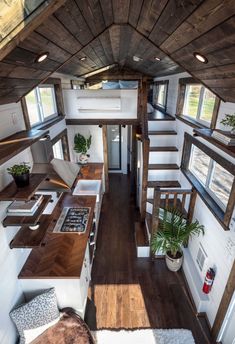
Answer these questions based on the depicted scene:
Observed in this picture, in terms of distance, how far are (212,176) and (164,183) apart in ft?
4.14

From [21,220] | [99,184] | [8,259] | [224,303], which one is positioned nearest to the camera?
[21,220]

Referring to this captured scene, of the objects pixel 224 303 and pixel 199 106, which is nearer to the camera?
pixel 224 303

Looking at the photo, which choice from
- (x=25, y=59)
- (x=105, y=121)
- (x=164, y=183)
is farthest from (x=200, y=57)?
(x=105, y=121)

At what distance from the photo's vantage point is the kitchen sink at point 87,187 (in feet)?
14.1

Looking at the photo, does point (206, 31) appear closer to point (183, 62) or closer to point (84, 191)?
point (183, 62)

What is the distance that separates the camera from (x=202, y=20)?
130cm

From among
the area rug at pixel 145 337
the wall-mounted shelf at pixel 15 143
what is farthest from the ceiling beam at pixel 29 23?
the area rug at pixel 145 337

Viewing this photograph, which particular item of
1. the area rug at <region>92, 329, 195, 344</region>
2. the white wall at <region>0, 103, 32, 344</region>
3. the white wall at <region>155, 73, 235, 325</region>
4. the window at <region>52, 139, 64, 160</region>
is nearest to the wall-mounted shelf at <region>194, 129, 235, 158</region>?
the white wall at <region>155, 73, 235, 325</region>

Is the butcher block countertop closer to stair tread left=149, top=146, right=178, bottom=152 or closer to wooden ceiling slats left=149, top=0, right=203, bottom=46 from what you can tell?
stair tread left=149, top=146, right=178, bottom=152

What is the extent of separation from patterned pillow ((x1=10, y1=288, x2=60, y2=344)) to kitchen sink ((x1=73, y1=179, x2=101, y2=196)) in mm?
2067

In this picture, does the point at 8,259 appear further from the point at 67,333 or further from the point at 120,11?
the point at 120,11

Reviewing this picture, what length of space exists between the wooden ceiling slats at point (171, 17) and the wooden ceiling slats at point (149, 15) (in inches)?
1.4

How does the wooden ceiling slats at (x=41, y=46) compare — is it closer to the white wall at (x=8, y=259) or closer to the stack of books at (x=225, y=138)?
the white wall at (x=8, y=259)

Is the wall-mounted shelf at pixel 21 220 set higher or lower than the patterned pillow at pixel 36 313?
higher
